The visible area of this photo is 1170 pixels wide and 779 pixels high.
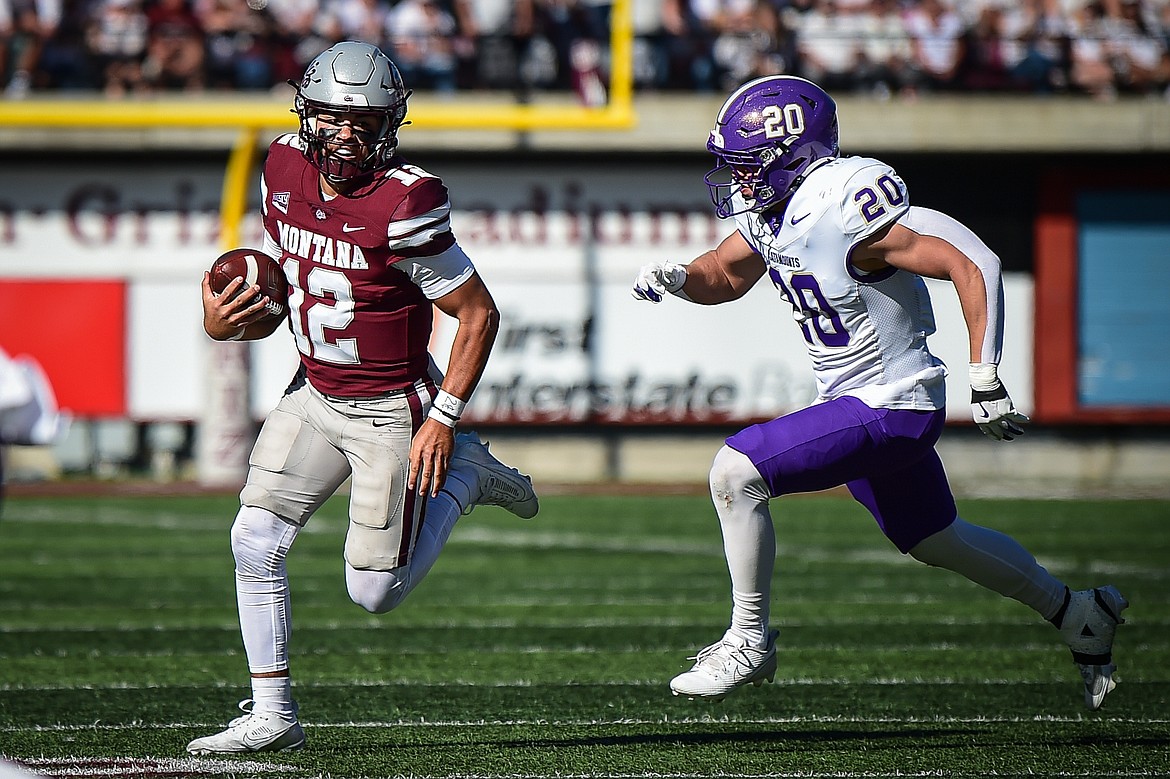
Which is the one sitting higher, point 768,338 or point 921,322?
point 921,322

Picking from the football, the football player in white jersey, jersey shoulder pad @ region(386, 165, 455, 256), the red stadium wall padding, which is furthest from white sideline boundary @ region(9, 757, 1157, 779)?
the red stadium wall padding

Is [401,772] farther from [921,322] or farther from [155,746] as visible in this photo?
[921,322]

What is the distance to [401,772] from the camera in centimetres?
400

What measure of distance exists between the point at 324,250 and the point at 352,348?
255 mm

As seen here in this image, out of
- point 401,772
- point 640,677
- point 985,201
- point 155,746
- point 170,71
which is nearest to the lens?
point 401,772

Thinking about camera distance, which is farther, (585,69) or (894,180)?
(585,69)

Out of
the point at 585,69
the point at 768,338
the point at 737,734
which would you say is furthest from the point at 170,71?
the point at 737,734

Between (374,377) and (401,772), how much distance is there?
0.97 m

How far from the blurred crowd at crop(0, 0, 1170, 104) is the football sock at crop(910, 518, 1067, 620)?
11.1 m

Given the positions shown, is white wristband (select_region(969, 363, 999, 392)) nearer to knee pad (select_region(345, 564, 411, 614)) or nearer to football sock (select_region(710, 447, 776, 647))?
football sock (select_region(710, 447, 776, 647))

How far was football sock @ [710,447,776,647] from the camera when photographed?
165 inches

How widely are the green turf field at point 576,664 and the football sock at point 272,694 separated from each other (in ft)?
0.39

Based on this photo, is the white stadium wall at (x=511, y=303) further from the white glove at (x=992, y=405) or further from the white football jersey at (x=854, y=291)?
the white glove at (x=992, y=405)

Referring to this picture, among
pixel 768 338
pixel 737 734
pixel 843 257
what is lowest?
pixel 768 338
